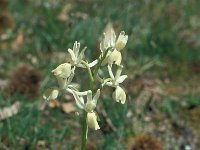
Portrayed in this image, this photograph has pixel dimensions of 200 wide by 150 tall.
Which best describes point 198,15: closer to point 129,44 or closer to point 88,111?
point 129,44

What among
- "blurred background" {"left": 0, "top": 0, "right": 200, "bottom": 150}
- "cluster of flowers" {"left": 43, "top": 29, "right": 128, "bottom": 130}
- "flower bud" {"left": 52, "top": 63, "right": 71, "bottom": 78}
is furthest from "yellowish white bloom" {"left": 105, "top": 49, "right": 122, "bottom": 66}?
"blurred background" {"left": 0, "top": 0, "right": 200, "bottom": 150}

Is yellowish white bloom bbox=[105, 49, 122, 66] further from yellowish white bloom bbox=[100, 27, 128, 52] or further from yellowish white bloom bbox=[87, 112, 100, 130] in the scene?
yellowish white bloom bbox=[87, 112, 100, 130]

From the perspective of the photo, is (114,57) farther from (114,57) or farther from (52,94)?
(52,94)

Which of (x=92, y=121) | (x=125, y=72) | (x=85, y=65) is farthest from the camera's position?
(x=125, y=72)

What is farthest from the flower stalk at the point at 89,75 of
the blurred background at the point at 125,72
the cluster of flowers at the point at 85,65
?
the blurred background at the point at 125,72

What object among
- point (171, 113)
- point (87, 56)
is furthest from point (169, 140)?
point (87, 56)

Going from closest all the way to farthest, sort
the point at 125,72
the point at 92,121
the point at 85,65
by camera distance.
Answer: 1. the point at 92,121
2. the point at 85,65
3. the point at 125,72

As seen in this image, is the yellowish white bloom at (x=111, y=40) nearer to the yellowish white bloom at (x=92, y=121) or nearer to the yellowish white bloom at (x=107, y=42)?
the yellowish white bloom at (x=107, y=42)

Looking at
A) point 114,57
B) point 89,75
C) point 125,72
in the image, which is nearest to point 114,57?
point 114,57
